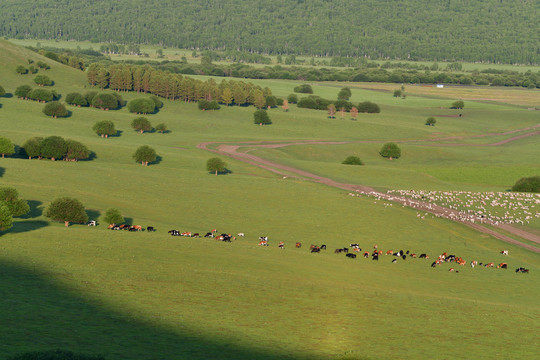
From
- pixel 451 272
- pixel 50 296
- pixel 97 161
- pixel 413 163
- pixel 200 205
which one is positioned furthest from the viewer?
pixel 413 163

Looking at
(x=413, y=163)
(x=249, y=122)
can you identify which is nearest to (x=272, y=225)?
(x=413, y=163)

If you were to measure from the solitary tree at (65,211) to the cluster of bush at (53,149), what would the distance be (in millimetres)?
39192

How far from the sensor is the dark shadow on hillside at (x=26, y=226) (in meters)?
52.8

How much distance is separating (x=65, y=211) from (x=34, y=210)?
262 inches

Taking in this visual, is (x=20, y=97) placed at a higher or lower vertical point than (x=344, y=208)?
higher

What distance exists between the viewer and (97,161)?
10719 cm

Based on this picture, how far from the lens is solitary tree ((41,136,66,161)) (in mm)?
97312

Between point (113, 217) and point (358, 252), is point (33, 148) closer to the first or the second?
point (113, 217)

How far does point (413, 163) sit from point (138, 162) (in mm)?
65227

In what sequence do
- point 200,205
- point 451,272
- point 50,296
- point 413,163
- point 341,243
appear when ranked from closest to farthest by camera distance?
point 50,296 → point 451,272 → point 341,243 → point 200,205 → point 413,163

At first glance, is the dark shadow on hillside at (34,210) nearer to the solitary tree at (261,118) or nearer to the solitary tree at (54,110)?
the solitary tree at (54,110)

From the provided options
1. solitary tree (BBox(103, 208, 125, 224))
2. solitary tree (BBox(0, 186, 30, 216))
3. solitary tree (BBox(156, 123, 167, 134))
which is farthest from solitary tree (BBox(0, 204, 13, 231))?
solitary tree (BBox(156, 123, 167, 134))

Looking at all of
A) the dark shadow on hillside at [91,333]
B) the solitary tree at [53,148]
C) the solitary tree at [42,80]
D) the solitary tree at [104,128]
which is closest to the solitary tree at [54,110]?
the solitary tree at [104,128]

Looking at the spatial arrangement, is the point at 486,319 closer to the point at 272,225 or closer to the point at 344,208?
the point at 272,225
